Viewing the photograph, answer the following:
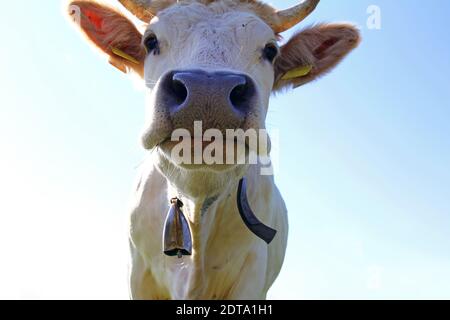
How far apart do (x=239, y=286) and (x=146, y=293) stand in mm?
996

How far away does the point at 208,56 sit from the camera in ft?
15.9

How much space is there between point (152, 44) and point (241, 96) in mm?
1527

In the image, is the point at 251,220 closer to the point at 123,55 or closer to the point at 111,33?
the point at 123,55


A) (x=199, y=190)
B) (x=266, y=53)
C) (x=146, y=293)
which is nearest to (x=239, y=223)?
(x=199, y=190)

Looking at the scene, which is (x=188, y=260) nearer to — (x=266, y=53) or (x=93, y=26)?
(x=266, y=53)

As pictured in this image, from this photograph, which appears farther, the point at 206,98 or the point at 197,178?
the point at 197,178

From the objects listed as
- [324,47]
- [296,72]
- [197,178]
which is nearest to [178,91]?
[197,178]

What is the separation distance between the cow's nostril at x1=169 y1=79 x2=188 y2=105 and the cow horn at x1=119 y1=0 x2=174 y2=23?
178 cm

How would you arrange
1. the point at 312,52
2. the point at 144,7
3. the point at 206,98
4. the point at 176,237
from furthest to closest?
the point at 312,52 < the point at 144,7 < the point at 176,237 < the point at 206,98

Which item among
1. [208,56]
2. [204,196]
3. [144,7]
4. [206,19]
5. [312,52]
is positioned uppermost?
[144,7]

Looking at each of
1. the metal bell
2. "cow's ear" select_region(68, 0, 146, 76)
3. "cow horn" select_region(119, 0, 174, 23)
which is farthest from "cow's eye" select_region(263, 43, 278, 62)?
the metal bell

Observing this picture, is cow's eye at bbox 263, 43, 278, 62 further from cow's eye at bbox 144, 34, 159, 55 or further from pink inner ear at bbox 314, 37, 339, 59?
pink inner ear at bbox 314, 37, 339, 59

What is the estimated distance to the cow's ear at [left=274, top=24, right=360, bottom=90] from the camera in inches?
259

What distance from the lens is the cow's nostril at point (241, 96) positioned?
4.58 meters
